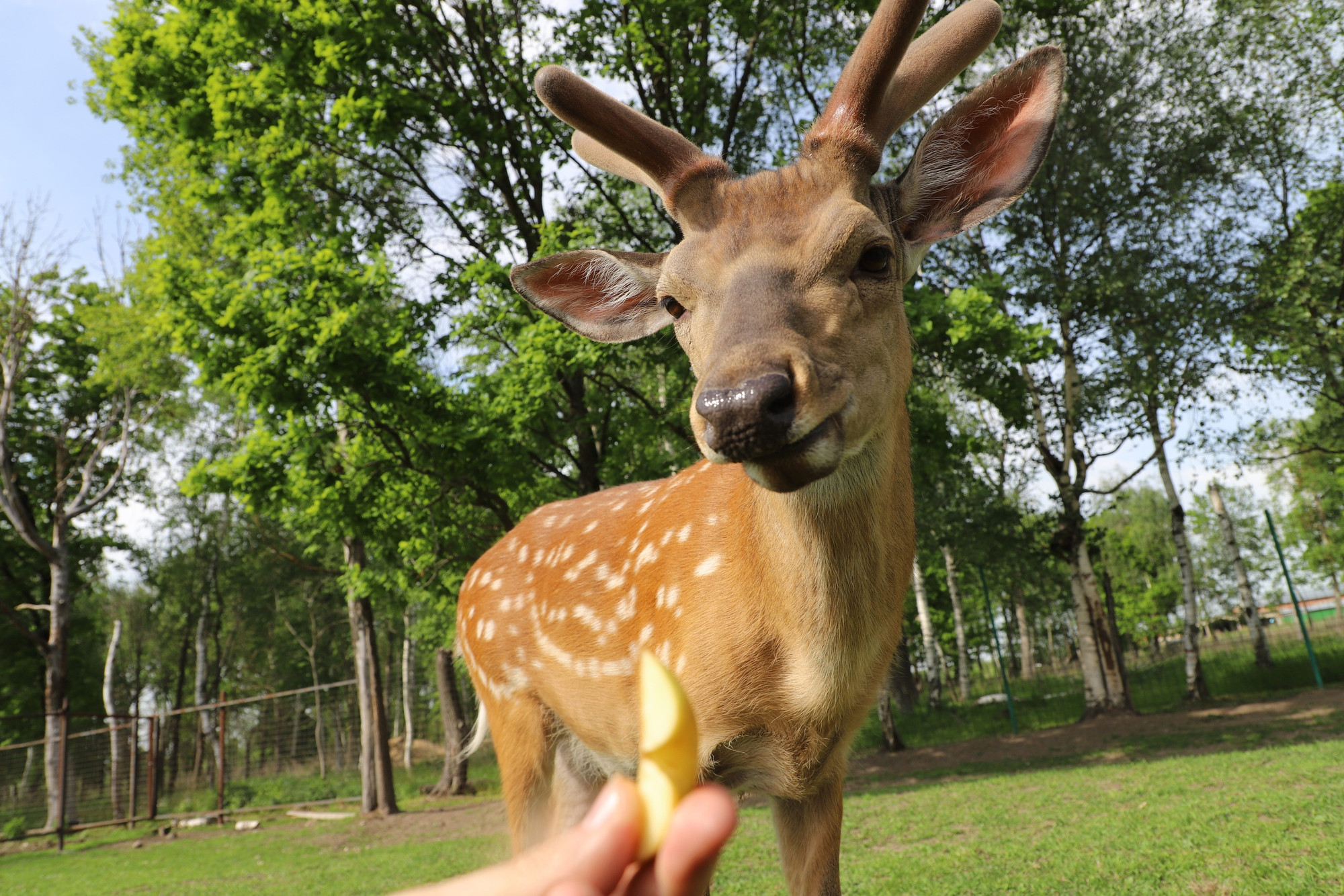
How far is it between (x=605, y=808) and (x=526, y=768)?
327 cm

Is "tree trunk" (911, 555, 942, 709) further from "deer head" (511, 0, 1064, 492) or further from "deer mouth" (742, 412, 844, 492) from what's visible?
"deer mouth" (742, 412, 844, 492)

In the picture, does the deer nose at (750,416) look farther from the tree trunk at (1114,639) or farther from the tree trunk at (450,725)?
the tree trunk at (1114,639)

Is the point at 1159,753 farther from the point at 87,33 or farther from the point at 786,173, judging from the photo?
the point at 87,33

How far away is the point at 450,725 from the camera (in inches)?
694

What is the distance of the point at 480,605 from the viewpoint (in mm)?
4457

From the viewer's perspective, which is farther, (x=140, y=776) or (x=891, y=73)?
(x=140, y=776)

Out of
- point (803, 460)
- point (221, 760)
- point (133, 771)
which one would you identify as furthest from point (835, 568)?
point (133, 771)

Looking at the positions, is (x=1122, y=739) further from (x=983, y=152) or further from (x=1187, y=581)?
(x=983, y=152)

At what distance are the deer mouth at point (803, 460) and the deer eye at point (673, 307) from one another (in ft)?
2.96

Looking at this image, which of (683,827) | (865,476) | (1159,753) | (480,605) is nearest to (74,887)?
(480,605)

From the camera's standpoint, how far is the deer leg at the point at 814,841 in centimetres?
304

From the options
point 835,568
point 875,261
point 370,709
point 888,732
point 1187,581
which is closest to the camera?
point 875,261

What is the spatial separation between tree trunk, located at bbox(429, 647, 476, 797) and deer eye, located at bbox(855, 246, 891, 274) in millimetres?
16274

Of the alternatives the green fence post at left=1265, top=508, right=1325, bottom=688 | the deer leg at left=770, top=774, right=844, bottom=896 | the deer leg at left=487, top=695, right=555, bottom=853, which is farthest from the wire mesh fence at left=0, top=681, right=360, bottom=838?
Result: the green fence post at left=1265, top=508, right=1325, bottom=688
